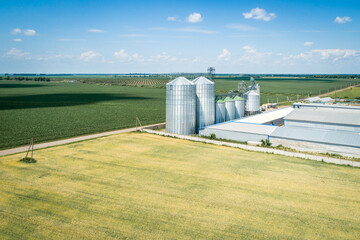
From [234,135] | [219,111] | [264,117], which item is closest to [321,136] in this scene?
[234,135]

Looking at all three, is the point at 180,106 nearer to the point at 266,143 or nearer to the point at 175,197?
the point at 266,143

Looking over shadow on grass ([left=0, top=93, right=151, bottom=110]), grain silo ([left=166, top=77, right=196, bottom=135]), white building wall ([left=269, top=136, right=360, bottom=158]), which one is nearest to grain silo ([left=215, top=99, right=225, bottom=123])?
grain silo ([left=166, top=77, right=196, bottom=135])

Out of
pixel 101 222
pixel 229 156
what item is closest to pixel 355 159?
pixel 229 156

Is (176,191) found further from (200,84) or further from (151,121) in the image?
(151,121)

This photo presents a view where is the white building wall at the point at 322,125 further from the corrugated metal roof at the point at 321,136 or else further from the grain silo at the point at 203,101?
the grain silo at the point at 203,101

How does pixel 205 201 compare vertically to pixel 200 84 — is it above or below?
below
